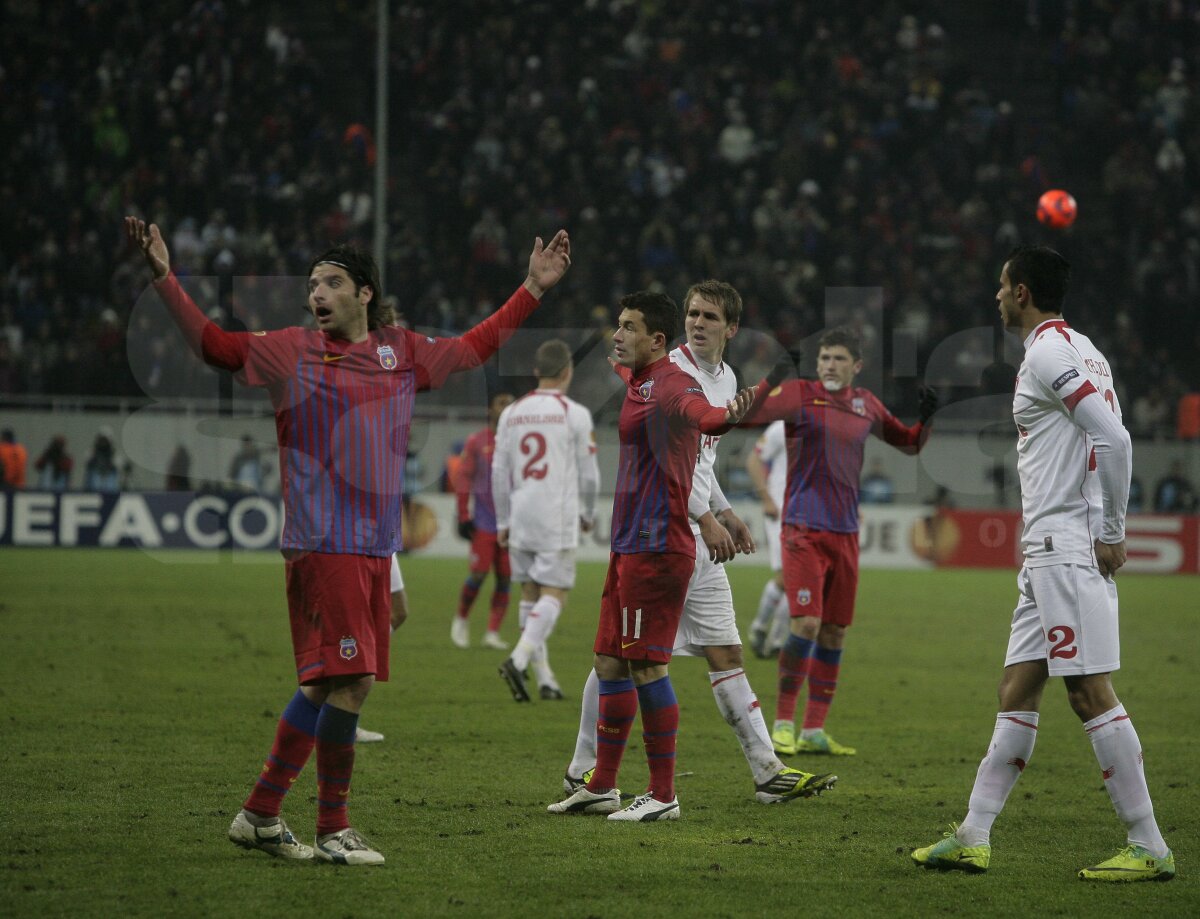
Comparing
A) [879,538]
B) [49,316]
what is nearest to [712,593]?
[879,538]

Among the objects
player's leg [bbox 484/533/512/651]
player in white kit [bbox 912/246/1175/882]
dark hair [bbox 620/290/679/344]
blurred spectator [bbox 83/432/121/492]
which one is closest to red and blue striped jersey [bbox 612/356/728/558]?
dark hair [bbox 620/290/679/344]

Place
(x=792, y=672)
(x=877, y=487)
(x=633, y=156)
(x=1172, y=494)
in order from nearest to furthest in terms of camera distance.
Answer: (x=792, y=672), (x=877, y=487), (x=1172, y=494), (x=633, y=156)

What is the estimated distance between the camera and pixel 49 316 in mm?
25000

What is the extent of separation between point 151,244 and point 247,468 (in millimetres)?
18420

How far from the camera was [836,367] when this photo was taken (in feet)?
29.6

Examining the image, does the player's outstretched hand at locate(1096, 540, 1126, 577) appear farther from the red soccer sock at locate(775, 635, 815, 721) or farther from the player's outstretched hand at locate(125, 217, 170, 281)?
the player's outstretched hand at locate(125, 217, 170, 281)

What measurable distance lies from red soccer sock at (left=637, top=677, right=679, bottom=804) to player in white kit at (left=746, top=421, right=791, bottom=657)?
6.40 meters

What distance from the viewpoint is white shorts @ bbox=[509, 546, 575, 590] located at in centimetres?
1111

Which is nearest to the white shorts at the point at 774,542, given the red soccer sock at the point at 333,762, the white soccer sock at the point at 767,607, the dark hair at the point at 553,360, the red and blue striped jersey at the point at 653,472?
the white soccer sock at the point at 767,607

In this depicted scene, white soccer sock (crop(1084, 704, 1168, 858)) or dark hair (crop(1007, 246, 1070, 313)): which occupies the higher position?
dark hair (crop(1007, 246, 1070, 313))

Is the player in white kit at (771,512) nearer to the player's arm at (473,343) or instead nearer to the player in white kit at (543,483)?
the player in white kit at (543,483)

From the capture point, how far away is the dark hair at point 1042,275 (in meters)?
5.85

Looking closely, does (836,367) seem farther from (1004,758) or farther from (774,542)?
(774,542)

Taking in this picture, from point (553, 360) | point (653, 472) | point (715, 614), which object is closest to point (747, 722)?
point (715, 614)
